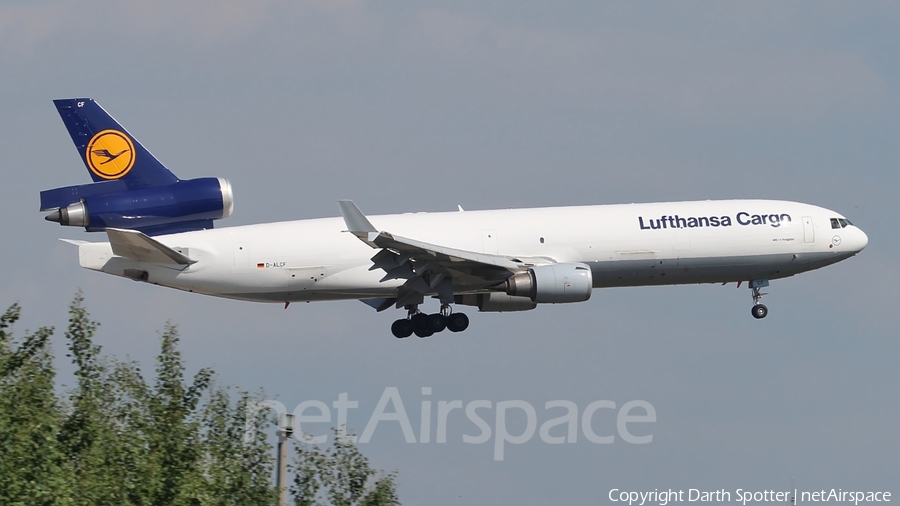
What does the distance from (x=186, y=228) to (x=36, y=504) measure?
53.7 feet

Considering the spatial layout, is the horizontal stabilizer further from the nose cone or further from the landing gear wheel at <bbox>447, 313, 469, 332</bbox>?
the nose cone

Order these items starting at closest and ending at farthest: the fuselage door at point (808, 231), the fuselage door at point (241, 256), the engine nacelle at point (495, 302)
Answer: the fuselage door at point (241, 256)
the fuselage door at point (808, 231)
the engine nacelle at point (495, 302)

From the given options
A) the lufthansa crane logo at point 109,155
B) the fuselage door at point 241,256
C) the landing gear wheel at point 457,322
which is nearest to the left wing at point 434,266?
the landing gear wheel at point 457,322

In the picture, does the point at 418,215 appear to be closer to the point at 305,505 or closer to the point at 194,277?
the point at 194,277

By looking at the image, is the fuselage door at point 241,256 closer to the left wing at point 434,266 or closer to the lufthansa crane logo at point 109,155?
the left wing at point 434,266

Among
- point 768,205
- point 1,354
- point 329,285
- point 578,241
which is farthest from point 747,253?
point 1,354

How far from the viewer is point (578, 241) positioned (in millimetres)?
48812

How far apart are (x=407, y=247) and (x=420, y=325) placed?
19.8 ft

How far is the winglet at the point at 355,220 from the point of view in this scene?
4344 cm

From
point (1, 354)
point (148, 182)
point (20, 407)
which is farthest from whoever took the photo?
point (148, 182)

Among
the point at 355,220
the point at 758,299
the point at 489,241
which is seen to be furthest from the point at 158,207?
the point at 758,299

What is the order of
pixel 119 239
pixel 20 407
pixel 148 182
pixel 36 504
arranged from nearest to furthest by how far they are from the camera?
pixel 36 504 → pixel 20 407 → pixel 119 239 → pixel 148 182

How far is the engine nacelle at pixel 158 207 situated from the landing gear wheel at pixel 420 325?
25.9 feet

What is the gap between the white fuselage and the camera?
48219 mm
